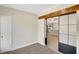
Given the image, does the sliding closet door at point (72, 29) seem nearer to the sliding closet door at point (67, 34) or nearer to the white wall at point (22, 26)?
the sliding closet door at point (67, 34)

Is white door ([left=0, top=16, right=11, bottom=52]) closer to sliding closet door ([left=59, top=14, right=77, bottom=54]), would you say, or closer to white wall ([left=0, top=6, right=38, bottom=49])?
white wall ([left=0, top=6, right=38, bottom=49])

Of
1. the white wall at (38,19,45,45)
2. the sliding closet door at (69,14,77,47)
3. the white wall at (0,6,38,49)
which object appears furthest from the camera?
the white wall at (38,19,45,45)

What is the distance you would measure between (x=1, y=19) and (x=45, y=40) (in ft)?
9.66

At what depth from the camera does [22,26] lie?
6.72 metres

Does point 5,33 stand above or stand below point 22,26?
below

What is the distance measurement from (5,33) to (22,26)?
4.24 ft

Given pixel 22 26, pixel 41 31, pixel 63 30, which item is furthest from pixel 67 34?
pixel 22 26

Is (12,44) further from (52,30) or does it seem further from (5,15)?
(52,30)

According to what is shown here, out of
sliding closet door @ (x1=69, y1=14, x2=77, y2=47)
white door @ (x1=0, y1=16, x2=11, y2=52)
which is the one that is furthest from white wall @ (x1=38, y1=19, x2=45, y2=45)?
sliding closet door @ (x1=69, y1=14, x2=77, y2=47)

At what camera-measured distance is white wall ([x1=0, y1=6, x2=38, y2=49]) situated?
6.15 metres

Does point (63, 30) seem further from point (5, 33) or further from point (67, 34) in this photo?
point (5, 33)

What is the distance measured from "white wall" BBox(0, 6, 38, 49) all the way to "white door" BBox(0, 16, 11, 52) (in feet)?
0.99

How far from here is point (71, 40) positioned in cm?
425
